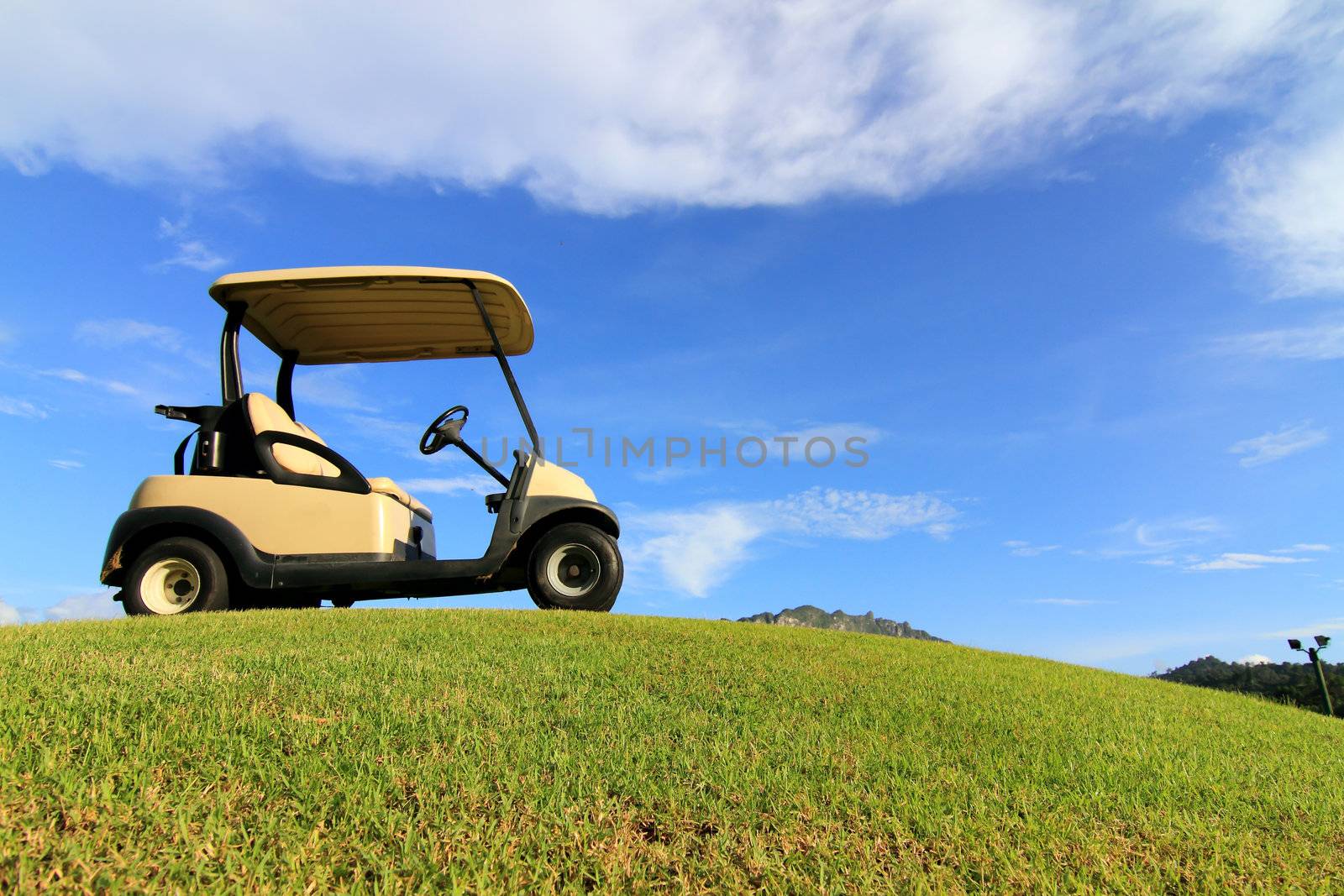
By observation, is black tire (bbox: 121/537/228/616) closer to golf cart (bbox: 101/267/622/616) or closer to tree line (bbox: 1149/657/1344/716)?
golf cart (bbox: 101/267/622/616)

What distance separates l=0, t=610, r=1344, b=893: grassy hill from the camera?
2.71 meters

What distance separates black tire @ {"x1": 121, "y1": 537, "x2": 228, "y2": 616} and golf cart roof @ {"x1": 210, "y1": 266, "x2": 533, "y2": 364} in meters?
2.24

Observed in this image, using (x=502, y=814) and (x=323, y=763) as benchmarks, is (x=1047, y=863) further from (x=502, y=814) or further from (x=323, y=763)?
(x=323, y=763)

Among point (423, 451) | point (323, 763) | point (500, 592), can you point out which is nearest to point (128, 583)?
point (423, 451)

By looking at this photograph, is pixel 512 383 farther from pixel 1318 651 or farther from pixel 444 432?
pixel 1318 651

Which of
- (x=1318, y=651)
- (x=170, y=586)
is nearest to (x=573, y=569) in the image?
(x=170, y=586)

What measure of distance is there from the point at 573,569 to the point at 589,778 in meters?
4.08

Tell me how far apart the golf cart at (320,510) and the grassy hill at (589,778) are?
135 cm

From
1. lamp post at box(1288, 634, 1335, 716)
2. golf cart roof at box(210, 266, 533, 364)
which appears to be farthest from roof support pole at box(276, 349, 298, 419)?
lamp post at box(1288, 634, 1335, 716)

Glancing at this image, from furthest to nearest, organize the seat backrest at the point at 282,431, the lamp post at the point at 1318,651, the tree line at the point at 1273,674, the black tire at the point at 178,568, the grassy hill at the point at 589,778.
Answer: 1. the tree line at the point at 1273,674
2. the lamp post at the point at 1318,651
3. the seat backrest at the point at 282,431
4. the black tire at the point at 178,568
5. the grassy hill at the point at 589,778

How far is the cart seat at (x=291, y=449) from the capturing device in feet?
23.5

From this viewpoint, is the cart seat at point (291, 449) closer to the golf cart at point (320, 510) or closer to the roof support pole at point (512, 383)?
the golf cart at point (320, 510)

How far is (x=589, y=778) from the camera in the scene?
3293 millimetres

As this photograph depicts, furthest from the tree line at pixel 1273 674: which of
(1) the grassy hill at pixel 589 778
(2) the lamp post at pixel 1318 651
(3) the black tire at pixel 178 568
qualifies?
(3) the black tire at pixel 178 568
